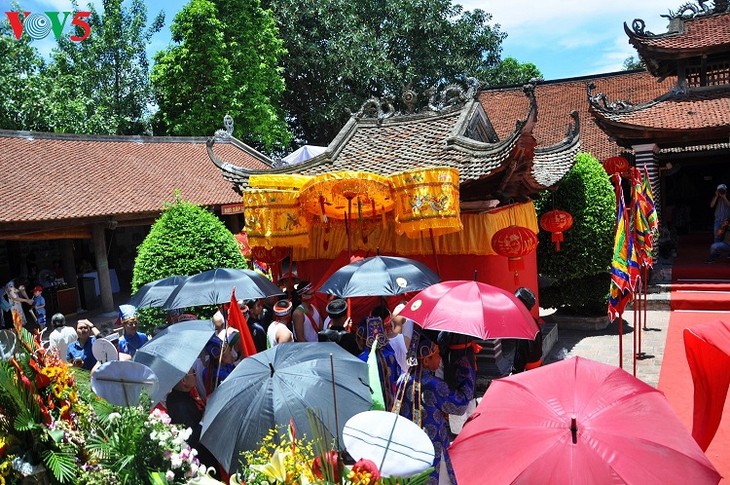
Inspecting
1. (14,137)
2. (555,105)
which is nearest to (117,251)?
(14,137)

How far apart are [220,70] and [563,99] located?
492 inches

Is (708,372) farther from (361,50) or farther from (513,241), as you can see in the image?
(361,50)

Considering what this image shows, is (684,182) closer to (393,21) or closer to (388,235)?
(388,235)

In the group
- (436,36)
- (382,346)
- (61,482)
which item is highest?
(436,36)

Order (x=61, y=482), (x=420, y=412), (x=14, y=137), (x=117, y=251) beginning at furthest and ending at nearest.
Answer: (x=117, y=251) < (x=14, y=137) < (x=420, y=412) < (x=61, y=482)

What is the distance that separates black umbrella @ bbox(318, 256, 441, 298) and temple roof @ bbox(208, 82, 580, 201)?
1788mm

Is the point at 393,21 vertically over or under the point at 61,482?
over

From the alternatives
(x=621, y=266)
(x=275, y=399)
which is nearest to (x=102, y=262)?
(x=621, y=266)

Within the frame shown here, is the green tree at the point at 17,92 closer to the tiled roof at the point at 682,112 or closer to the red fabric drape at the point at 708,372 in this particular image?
the tiled roof at the point at 682,112

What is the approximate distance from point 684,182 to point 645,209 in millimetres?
11290

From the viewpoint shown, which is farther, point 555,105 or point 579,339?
point 555,105

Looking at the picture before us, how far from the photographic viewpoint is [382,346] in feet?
16.6

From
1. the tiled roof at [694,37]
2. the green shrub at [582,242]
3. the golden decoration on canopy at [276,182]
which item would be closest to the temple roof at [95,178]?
the golden decoration on canopy at [276,182]

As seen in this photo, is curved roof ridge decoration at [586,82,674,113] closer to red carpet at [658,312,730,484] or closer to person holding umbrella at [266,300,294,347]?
red carpet at [658,312,730,484]
